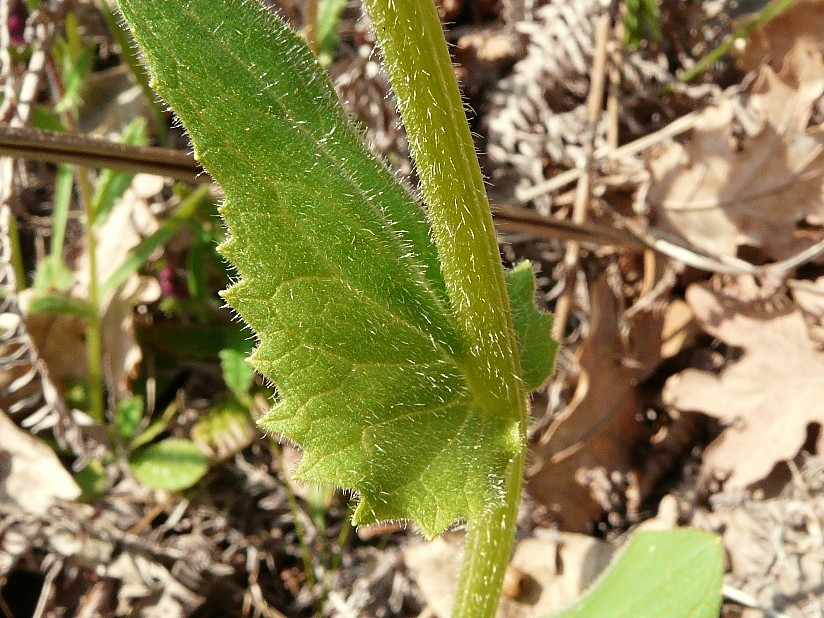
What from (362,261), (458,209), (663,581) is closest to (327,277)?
(362,261)

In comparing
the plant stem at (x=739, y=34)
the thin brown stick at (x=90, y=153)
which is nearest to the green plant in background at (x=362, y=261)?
the thin brown stick at (x=90, y=153)

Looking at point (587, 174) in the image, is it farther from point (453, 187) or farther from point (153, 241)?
point (453, 187)

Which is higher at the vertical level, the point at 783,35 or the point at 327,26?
the point at 327,26

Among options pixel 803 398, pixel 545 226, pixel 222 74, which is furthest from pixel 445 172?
pixel 803 398

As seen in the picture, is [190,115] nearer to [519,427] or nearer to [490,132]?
[519,427]

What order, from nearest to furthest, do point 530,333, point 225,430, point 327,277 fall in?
point 327,277, point 530,333, point 225,430

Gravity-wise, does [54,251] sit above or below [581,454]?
above

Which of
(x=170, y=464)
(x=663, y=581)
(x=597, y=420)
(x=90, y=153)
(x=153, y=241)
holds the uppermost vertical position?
(x=90, y=153)
